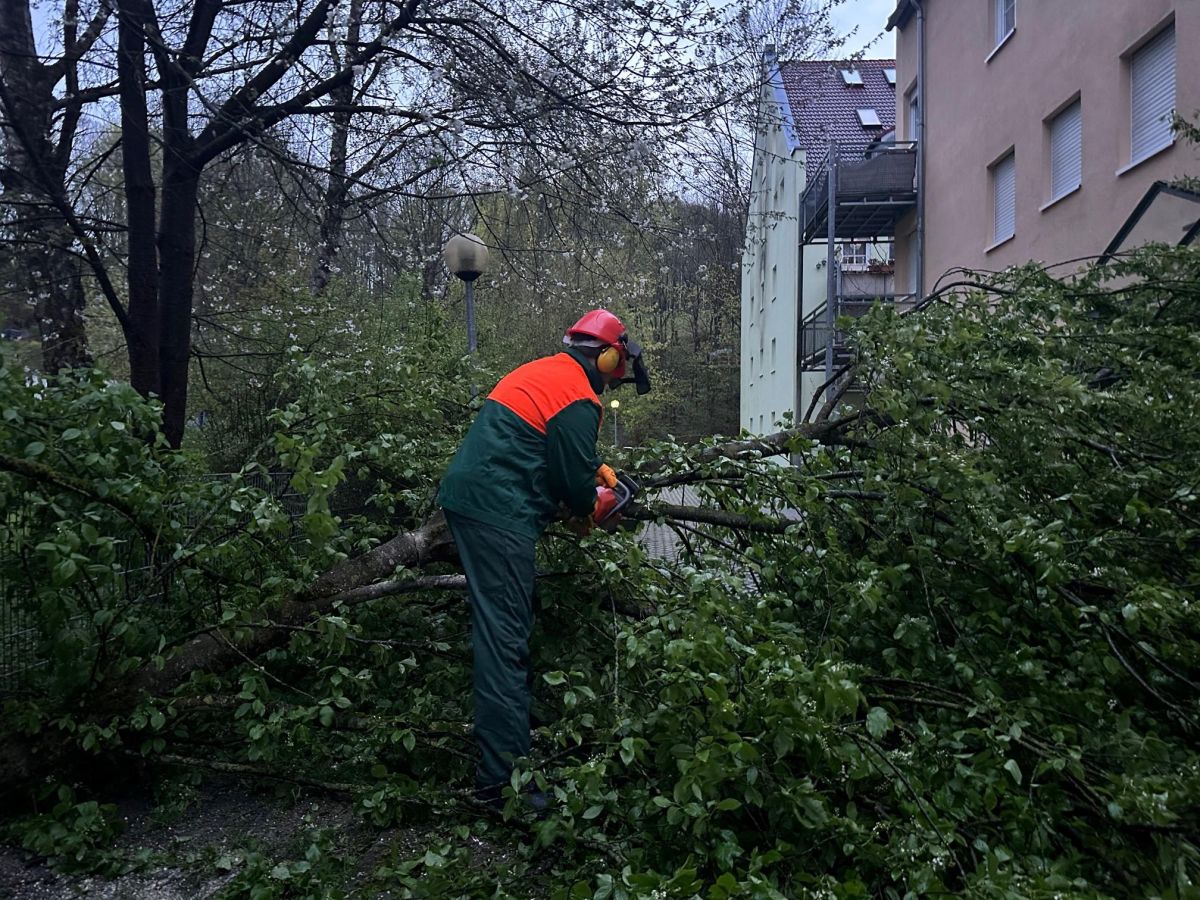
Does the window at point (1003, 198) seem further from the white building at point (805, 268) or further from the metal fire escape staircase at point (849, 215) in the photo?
the white building at point (805, 268)

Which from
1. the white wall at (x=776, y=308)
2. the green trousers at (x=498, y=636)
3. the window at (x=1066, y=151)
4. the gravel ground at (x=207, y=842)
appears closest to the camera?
the gravel ground at (x=207, y=842)

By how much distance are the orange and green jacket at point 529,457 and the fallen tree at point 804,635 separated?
0.38 meters

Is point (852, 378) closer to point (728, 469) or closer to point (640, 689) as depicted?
point (728, 469)

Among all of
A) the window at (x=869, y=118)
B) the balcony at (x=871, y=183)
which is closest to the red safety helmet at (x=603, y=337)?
the balcony at (x=871, y=183)

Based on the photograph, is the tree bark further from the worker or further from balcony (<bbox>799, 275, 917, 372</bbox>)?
balcony (<bbox>799, 275, 917, 372</bbox>)

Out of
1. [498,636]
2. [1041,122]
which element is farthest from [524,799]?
[1041,122]

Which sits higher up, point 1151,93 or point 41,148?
point 1151,93

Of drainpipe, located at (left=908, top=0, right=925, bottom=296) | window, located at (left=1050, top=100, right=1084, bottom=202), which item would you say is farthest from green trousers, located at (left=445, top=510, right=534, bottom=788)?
drainpipe, located at (left=908, top=0, right=925, bottom=296)

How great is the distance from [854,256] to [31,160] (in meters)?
16.1

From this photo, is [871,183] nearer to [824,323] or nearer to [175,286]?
[824,323]

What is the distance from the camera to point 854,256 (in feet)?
64.3

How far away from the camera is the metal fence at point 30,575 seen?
3.33 meters

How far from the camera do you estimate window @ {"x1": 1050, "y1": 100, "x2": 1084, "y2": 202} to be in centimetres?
1016

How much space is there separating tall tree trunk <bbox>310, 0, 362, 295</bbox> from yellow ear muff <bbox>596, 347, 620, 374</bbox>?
13.6ft
